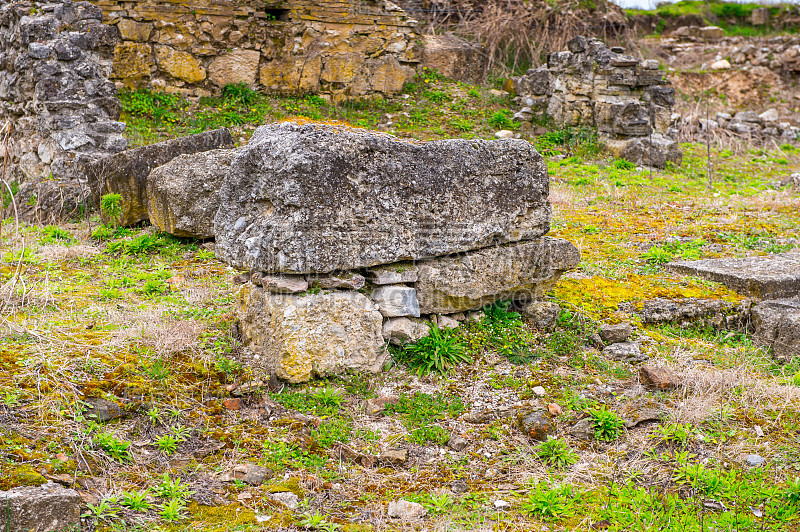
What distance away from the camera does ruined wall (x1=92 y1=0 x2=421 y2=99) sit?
1076 centimetres

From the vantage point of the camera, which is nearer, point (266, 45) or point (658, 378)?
point (658, 378)

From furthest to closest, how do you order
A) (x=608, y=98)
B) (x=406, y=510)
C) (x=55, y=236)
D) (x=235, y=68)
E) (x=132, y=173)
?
(x=608, y=98), (x=235, y=68), (x=132, y=173), (x=55, y=236), (x=406, y=510)

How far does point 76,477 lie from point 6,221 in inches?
193

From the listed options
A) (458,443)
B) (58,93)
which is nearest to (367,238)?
(458,443)

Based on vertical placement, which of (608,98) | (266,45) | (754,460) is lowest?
(754,460)

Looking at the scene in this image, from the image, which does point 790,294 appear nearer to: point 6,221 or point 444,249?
point 444,249

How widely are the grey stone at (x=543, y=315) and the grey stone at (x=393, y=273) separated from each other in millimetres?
951

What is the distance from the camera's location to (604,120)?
11516 millimetres

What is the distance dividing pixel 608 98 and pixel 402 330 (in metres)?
8.70

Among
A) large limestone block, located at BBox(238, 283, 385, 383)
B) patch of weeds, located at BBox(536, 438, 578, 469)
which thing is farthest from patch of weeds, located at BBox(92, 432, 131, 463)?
patch of weeds, located at BBox(536, 438, 578, 469)

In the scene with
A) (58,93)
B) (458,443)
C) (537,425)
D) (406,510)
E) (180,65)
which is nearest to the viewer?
(406,510)

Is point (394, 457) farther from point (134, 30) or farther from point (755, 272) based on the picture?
point (134, 30)

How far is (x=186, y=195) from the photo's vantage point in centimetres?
592

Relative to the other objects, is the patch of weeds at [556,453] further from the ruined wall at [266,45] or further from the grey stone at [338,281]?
the ruined wall at [266,45]
